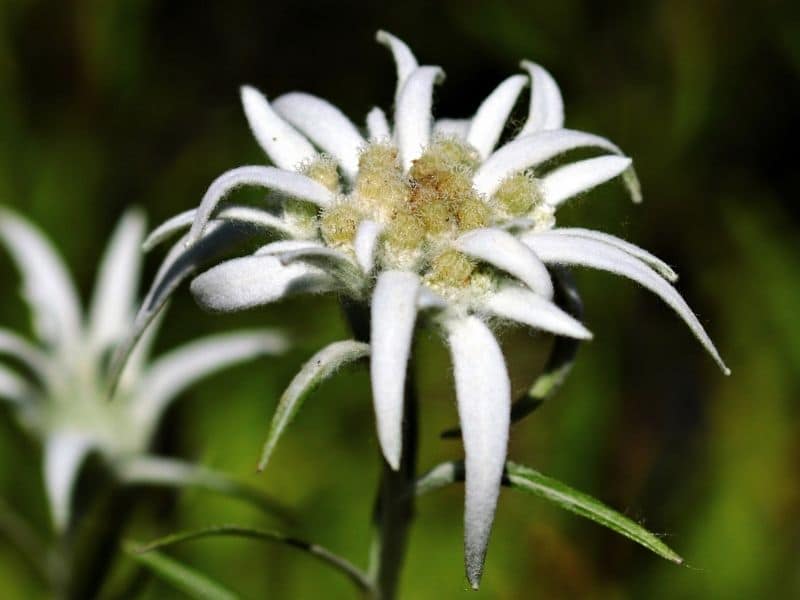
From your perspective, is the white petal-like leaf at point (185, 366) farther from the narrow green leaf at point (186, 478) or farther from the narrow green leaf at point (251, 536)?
the narrow green leaf at point (251, 536)

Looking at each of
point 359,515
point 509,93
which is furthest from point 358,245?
point 359,515

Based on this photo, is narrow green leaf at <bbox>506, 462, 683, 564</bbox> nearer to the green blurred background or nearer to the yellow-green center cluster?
the yellow-green center cluster

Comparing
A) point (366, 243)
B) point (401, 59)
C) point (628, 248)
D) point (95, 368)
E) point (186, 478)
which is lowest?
point (186, 478)

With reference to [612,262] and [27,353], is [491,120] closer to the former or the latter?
[612,262]

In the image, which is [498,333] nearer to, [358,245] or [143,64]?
[358,245]

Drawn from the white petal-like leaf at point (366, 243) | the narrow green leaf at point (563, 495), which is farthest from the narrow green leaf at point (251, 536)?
the white petal-like leaf at point (366, 243)

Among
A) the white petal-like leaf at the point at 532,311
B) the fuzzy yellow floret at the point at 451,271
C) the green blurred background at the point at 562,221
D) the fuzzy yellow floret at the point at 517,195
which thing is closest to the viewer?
the white petal-like leaf at the point at 532,311

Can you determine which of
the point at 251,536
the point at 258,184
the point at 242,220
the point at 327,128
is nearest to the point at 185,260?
the point at 242,220
